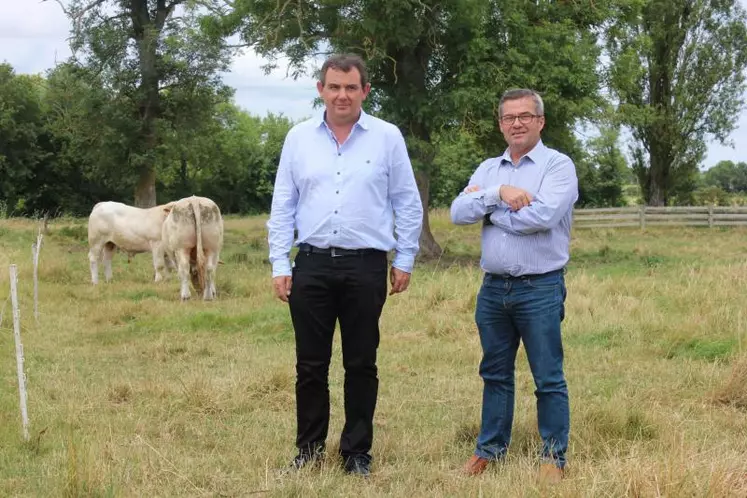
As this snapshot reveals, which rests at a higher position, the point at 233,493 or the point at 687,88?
the point at 687,88

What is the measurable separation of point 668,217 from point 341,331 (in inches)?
1039

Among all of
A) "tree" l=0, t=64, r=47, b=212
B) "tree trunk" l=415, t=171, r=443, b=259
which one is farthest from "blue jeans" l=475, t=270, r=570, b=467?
"tree" l=0, t=64, r=47, b=212

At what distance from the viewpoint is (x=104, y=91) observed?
2453cm

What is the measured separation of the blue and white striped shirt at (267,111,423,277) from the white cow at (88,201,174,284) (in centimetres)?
946

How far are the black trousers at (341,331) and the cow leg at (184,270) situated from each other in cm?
730

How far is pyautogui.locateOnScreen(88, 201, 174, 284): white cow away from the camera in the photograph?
13164 mm

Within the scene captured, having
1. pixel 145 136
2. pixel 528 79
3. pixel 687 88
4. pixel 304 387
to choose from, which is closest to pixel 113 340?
pixel 304 387

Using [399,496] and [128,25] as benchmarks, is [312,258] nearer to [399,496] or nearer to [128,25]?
[399,496]

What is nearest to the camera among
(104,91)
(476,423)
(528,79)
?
(476,423)

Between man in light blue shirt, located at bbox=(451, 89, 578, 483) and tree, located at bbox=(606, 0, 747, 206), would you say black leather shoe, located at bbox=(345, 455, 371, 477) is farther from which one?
tree, located at bbox=(606, 0, 747, 206)

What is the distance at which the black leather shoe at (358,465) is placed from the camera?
3.91 m

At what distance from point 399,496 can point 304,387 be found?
0.80 meters

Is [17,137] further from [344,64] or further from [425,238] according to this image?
[344,64]

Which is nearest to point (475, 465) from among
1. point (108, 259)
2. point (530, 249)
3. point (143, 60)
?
point (530, 249)
